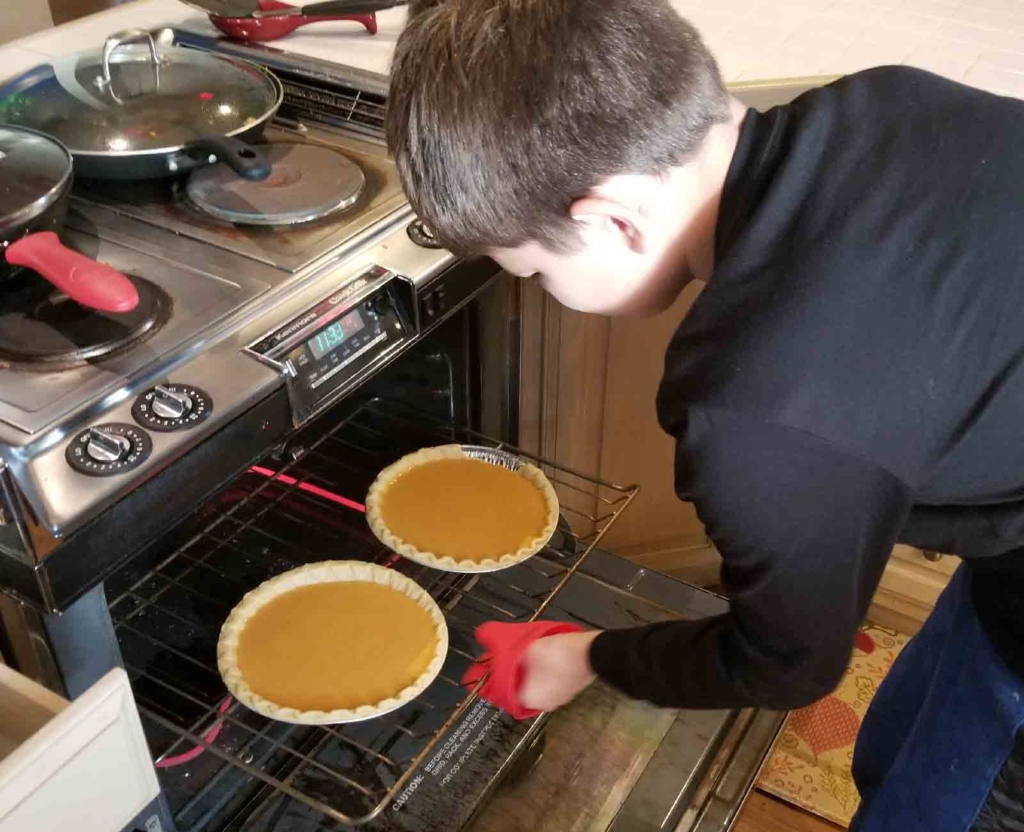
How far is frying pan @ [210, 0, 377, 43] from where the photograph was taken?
46.1 inches

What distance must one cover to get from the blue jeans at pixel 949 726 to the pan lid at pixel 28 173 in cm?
82

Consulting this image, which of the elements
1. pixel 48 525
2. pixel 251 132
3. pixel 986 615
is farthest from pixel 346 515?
pixel 986 615

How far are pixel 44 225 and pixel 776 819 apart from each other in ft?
4.24

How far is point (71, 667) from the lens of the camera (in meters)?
0.74

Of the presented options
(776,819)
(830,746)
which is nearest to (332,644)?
(776,819)

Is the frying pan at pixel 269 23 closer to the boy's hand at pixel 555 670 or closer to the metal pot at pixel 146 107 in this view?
the metal pot at pixel 146 107

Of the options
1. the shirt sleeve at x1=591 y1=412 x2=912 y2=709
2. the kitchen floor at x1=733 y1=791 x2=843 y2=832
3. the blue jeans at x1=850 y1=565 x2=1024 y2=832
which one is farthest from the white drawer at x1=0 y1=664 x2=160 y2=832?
the kitchen floor at x1=733 y1=791 x2=843 y2=832

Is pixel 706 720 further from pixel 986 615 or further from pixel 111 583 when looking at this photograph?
pixel 111 583

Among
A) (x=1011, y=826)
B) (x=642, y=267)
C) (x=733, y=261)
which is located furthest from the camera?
(x=1011, y=826)

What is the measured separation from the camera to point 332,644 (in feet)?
3.18

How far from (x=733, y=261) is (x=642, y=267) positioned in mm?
114

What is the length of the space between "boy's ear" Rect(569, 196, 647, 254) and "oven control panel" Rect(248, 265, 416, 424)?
0.87 ft

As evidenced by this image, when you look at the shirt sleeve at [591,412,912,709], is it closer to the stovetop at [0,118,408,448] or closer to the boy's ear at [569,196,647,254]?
the boy's ear at [569,196,647,254]

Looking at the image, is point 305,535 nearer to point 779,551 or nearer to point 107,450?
point 107,450
